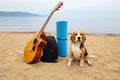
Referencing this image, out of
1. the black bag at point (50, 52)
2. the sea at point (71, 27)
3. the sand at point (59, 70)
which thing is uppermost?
the black bag at point (50, 52)

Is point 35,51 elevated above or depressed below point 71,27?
above

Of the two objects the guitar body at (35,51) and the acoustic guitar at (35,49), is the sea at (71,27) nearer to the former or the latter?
the acoustic guitar at (35,49)

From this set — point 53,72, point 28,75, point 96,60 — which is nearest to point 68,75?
point 53,72

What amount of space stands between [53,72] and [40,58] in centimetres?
84

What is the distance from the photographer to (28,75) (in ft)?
13.8

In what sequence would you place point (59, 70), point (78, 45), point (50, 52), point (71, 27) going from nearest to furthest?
point (59, 70)
point (78, 45)
point (50, 52)
point (71, 27)

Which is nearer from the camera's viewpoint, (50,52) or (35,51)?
(35,51)

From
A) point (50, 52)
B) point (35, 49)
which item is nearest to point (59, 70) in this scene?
point (50, 52)

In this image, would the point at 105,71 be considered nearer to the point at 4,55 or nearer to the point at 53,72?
the point at 53,72

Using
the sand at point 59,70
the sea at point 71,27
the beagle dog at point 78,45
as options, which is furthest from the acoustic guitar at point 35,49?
the sea at point 71,27

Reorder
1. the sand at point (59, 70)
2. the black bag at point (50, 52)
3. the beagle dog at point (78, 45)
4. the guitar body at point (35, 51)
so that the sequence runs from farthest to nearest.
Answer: the black bag at point (50, 52), the guitar body at point (35, 51), the beagle dog at point (78, 45), the sand at point (59, 70)

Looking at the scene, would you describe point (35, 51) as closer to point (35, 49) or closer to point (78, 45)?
point (35, 49)

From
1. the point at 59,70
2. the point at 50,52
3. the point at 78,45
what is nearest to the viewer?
the point at 59,70

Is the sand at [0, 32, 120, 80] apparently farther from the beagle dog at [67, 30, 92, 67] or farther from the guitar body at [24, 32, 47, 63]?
the beagle dog at [67, 30, 92, 67]
